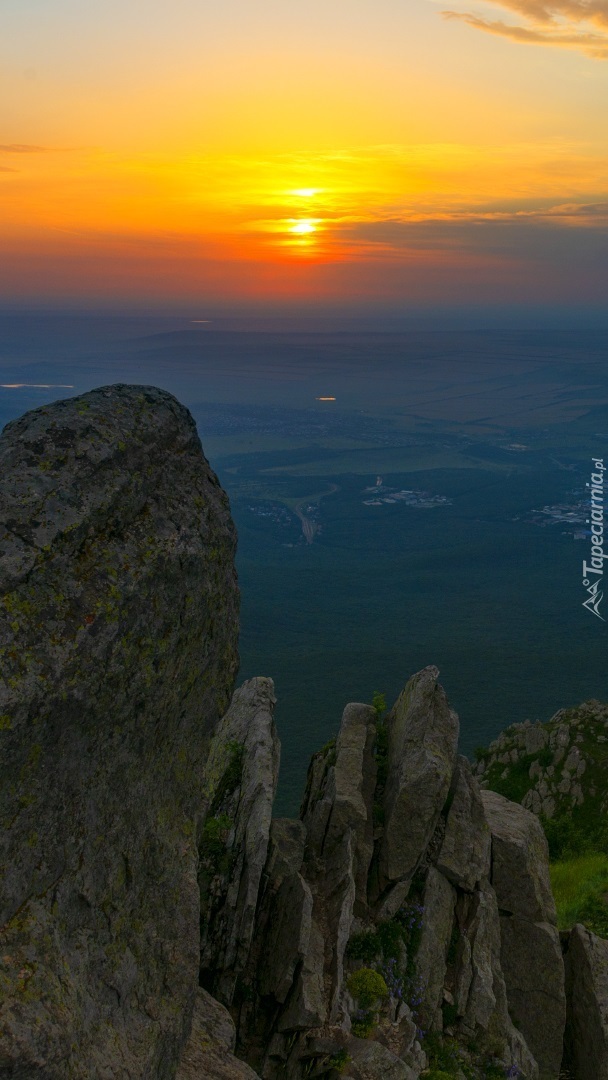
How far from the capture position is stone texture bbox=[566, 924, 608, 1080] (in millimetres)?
21938

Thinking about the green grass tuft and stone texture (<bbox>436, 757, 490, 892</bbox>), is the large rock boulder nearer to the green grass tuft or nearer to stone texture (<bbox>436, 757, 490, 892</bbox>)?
stone texture (<bbox>436, 757, 490, 892</bbox>)

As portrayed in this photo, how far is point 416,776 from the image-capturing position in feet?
70.2

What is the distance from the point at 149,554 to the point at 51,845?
12.6ft

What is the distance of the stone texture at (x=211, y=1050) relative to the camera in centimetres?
1252

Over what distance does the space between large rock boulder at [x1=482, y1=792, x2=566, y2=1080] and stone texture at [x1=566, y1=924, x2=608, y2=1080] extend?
70cm

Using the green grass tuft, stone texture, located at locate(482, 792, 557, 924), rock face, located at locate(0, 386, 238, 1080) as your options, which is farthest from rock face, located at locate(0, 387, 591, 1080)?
the green grass tuft

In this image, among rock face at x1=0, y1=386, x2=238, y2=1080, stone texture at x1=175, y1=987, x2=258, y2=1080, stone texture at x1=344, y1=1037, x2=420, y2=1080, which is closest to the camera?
rock face at x1=0, y1=386, x2=238, y2=1080

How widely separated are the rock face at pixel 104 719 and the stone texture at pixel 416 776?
9912 mm

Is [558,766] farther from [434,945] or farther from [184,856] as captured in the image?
[184,856]

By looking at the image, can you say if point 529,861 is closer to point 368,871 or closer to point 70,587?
point 368,871

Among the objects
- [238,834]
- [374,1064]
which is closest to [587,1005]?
[374,1064]

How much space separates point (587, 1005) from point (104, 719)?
65.2 feet

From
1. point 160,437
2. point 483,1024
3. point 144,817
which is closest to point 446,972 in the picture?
point 483,1024

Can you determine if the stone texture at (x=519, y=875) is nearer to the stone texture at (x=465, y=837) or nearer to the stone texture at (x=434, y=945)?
the stone texture at (x=465, y=837)
